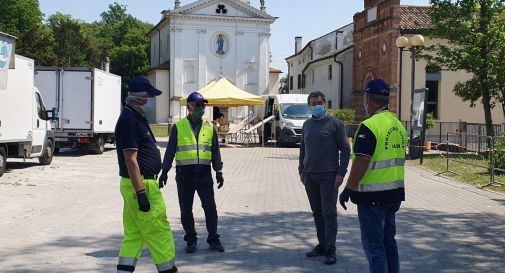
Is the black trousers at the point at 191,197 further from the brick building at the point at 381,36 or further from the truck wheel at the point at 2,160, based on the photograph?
the brick building at the point at 381,36

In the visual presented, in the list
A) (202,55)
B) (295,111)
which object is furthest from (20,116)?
(202,55)

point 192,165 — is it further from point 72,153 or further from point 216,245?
point 72,153

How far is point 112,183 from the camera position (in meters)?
14.9

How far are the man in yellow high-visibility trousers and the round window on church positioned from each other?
6083 centimetres

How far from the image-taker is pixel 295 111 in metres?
31.2

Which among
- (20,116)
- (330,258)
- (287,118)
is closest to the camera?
(330,258)

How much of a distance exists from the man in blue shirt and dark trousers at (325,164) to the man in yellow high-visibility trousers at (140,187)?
2.08 meters

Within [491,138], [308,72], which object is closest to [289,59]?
[308,72]

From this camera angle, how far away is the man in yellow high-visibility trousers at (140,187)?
5.31 meters

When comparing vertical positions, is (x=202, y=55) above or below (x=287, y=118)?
above

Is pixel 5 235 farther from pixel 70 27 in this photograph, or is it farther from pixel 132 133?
pixel 70 27

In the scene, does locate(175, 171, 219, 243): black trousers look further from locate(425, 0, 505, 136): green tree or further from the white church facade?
the white church facade

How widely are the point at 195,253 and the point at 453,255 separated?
3007 mm

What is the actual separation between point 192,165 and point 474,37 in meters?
17.5
